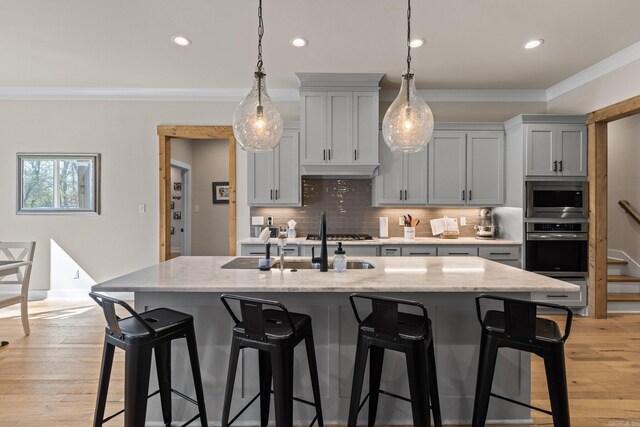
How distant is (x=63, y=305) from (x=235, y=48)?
3845mm

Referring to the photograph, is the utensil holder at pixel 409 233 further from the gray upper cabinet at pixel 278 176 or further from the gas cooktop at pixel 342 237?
the gray upper cabinet at pixel 278 176

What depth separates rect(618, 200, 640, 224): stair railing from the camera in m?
4.91

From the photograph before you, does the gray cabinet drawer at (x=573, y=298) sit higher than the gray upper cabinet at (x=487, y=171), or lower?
lower

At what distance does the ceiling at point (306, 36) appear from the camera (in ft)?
9.34

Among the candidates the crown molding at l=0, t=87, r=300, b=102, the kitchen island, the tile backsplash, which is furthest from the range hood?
the kitchen island

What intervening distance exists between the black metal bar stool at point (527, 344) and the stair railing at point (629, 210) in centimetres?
452

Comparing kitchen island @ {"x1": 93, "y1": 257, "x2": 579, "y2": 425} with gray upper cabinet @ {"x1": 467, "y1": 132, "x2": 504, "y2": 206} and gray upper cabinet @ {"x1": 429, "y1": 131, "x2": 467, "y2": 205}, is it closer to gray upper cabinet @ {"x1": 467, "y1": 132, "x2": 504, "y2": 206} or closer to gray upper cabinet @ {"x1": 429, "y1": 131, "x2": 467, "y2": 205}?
gray upper cabinet @ {"x1": 429, "y1": 131, "x2": 467, "y2": 205}

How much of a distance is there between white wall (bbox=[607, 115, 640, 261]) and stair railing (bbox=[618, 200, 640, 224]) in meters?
0.06

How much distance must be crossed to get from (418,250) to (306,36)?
102 inches

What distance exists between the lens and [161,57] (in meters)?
3.73

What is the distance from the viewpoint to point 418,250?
13.5 feet

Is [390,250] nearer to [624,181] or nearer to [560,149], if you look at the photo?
[560,149]

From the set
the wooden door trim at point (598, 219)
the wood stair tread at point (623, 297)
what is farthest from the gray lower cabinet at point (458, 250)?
the wood stair tread at point (623, 297)

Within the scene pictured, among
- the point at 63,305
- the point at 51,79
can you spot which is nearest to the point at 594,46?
the point at 51,79
